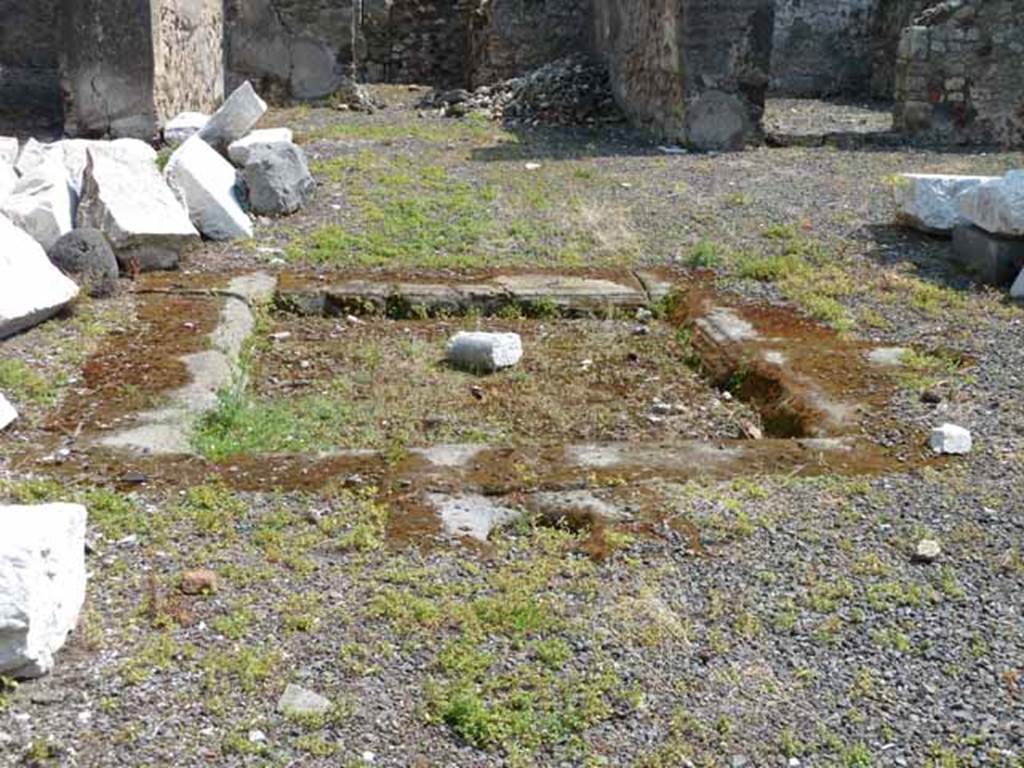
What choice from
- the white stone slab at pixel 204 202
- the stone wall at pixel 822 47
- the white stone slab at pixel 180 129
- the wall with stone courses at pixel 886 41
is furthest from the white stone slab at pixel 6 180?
the stone wall at pixel 822 47

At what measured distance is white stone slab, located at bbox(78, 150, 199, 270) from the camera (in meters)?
6.91

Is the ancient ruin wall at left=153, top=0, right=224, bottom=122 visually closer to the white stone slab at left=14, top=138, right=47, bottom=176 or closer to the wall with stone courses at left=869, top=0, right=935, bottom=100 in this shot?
the white stone slab at left=14, top=138, right=47, bottom=176

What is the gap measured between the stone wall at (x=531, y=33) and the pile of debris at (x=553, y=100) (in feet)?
3.17

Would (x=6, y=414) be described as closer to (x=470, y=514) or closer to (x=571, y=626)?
(x=470, y=514)

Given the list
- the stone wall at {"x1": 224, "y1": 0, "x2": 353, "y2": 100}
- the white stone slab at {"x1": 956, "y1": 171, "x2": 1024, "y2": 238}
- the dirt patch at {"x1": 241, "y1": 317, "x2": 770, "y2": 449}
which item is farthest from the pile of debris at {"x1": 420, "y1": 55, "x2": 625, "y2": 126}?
the dirt patch at {"x1": 241, "y1": 317, "x2": 770, "y2": 449}

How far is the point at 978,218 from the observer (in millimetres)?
7391

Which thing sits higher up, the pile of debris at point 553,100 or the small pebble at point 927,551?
the pile of debris at point 553,100

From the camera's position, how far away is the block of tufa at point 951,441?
462cm

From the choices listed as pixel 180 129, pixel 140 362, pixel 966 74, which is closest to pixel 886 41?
pixel 966 74

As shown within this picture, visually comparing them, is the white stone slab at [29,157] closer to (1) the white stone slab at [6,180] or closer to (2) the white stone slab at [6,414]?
(1) the white stone slab at [6,180]

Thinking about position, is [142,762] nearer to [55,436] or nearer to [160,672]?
[160,672]

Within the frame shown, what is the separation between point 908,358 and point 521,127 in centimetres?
758

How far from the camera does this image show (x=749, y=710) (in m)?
3.04

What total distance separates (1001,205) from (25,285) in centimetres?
524
